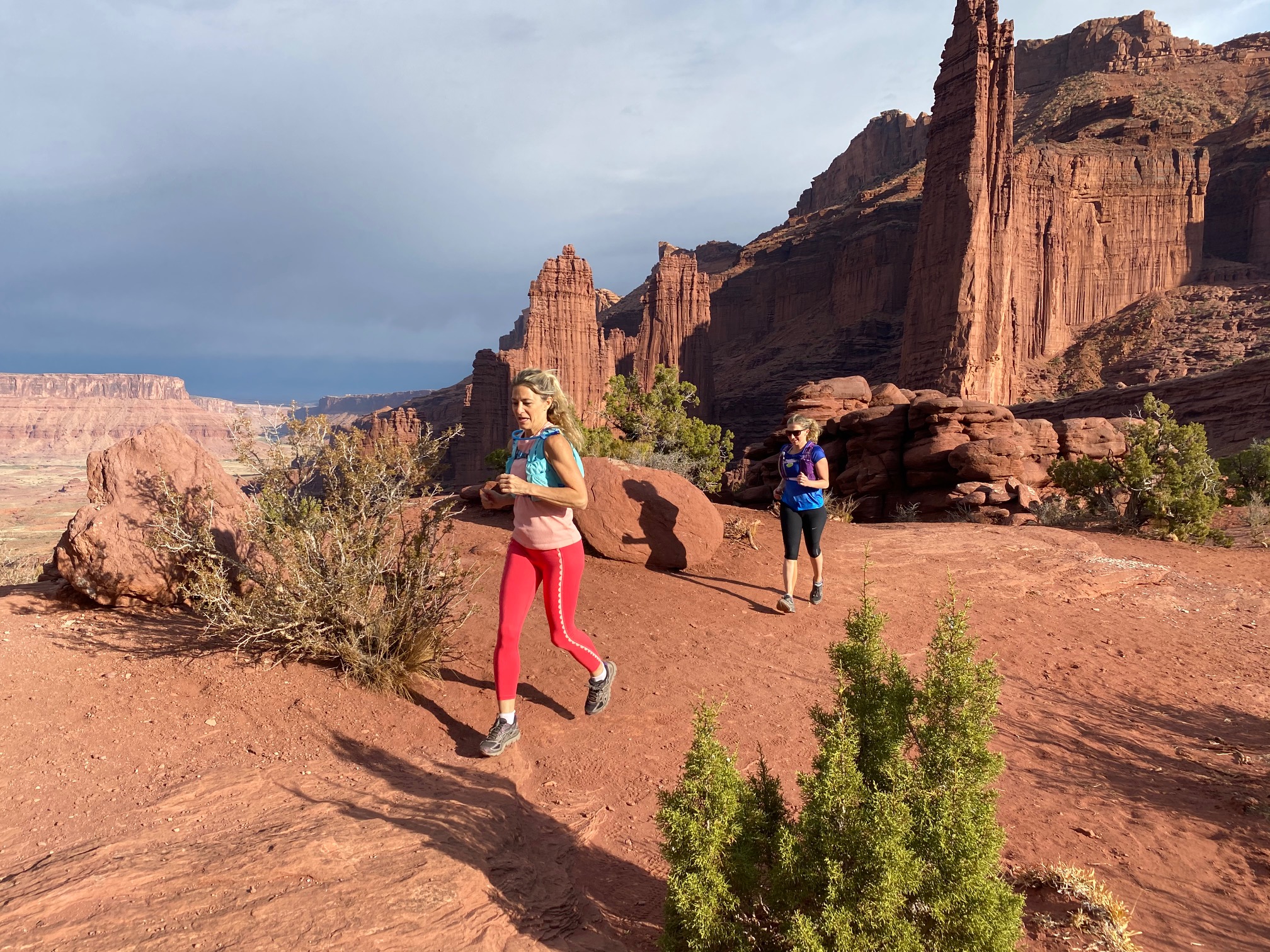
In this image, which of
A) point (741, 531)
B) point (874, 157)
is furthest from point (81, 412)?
point (741, 531)

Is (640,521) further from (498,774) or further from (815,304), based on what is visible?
(815,304)

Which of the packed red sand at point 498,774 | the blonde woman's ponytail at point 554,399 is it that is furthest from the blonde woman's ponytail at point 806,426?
the blonde woman's ponytail at point 554,399

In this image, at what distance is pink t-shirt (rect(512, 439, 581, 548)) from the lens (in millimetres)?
3746

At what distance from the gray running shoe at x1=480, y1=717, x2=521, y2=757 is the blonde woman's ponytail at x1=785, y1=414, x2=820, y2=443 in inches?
153

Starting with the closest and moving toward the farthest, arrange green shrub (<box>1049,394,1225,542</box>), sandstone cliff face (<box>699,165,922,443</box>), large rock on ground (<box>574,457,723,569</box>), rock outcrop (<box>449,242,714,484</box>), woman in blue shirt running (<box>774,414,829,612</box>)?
woman in blue shirt running (<box>774,414,829,612</box>)
large rock on ground (<box>574,457,723,569</box>)
green shrub (<box>1049,394,1225,542</box>)
rock outcrop (<box>449,242,714,484</box>)
sandstone cliff face (<box>699,165,922,443</box>)

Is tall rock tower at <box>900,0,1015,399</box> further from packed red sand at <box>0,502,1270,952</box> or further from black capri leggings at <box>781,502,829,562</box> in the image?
black capri leggings at <box>781,502,829,562</box>

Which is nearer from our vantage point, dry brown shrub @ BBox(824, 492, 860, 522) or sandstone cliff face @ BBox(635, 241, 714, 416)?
dry brown shrub @ BBox(824, 492, 860, 522)

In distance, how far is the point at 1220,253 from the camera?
51.8 metres

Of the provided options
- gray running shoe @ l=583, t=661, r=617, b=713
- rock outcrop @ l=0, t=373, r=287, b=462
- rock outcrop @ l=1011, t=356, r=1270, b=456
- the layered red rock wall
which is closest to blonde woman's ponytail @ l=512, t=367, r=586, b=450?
gray running shoe @ l=583, t=661, r=617, b=713

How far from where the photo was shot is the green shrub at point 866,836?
183 cm

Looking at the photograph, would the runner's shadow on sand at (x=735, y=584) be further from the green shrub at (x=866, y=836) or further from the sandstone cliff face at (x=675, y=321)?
the sandstone cliff face at (x=675, y=321)

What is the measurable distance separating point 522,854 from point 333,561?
242 cm

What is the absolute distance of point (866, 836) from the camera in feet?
6.06

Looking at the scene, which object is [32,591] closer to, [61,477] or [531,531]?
[531,531]
